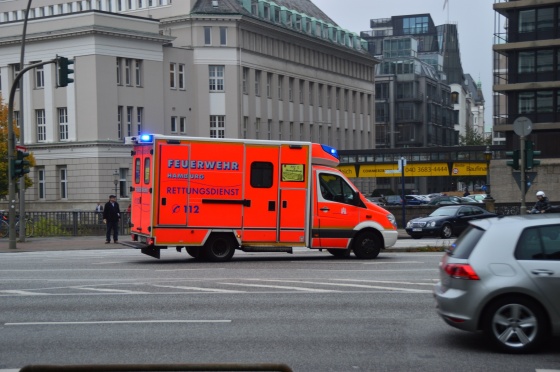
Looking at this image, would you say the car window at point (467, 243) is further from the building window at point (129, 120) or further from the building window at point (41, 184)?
the building window at point (41, 184)

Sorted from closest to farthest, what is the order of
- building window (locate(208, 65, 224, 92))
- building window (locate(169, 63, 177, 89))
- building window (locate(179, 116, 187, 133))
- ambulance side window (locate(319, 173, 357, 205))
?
ambulance side window (locate(319, 173, 357, 205)) < building window (locate(169, 63, 177, 89)) < building window (locate(179, 116, 187, 133)) < building window (locate(208, 65, 224, 92))

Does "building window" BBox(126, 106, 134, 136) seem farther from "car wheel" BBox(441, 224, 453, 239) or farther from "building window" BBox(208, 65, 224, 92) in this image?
"car wheel" BBox(441, 224, 453, 239)

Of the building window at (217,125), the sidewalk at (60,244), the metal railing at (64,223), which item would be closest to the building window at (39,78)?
the building window at (217,125)

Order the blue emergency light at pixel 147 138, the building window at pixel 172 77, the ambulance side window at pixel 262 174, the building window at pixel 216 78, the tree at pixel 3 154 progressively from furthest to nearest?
1. the building window at pixel 216 78
2. the building window at pixel 172 77
3. the tree at pixel 3 154
4. the ambulance side window at pixel 262 174
5. the blue emergency light at pixel 147 138

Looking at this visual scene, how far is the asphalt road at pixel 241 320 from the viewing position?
9.71m

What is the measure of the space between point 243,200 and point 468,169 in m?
47.0

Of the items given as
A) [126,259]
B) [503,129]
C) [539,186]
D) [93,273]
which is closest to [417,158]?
[503,129]

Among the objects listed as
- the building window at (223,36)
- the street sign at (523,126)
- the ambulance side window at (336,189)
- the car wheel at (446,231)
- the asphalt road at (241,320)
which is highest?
the building window at (223,36)

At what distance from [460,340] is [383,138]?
382 feet

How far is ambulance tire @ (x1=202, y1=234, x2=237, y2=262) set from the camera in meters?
21.5

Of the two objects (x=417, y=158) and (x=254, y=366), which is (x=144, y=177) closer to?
(x=254, y=366)

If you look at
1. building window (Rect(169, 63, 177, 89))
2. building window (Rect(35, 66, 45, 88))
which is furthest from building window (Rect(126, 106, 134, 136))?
building window (Rect(35, 66, 45, 88))

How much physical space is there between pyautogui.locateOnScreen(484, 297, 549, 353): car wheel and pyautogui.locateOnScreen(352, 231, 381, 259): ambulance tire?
40.9 ft

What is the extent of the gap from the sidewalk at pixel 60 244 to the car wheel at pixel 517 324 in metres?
22.6
